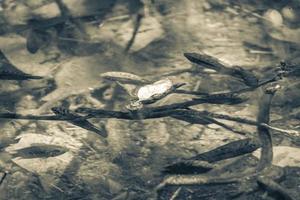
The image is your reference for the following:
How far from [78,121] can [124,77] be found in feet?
0.95

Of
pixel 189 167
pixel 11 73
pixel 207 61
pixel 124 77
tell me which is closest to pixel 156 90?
pixel 124 77

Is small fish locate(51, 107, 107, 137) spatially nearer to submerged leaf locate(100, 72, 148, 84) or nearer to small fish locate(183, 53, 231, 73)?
submerged leaf locate(100, 72, 148, 84)

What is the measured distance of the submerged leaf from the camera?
2152mm

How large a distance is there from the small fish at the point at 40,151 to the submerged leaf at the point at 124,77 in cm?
39

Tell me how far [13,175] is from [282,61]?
3.85 feet

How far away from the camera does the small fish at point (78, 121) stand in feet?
6.51

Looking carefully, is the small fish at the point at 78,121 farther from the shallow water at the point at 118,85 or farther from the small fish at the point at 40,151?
the small fish at the point at 40,151

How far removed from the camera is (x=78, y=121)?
2016 mm

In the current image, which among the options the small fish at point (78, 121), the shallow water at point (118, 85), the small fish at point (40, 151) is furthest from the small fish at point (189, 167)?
the small fish at point (40, 151)

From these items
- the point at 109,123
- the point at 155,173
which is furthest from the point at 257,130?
the point at 109,123

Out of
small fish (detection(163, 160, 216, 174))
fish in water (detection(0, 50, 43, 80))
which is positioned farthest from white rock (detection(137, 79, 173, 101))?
fish in water (detection(0, 50, 43, 80))


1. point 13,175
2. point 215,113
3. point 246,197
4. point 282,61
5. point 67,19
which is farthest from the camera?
point 67,19

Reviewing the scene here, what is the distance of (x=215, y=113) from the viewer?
201 centimetres

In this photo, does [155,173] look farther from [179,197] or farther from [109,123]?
[109,123]
